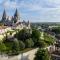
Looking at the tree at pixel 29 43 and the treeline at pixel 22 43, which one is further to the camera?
the tree at pixel 29 43

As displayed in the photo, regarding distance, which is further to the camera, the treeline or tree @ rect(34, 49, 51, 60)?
the treeline

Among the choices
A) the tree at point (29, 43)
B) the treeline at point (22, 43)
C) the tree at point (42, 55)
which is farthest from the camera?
the tree at point (29, 43)

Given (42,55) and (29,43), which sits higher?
(29,43)

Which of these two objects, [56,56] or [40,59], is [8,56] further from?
[56,56]

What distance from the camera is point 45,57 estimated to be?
23.9 ft

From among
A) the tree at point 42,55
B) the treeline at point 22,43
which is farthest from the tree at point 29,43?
the tree at point 42,55

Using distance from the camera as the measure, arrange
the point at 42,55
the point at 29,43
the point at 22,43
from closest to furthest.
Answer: the point at 42,55
the point at 22,43
the point at 29,43

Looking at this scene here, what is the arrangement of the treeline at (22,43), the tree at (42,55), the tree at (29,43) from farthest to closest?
the tree at (29,43), the treeline at (22,43), the tree at (42,55)

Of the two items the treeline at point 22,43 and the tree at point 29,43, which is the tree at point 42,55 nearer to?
the treeline at point 22,43

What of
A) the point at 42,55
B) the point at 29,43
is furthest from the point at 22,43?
the point at 42,55

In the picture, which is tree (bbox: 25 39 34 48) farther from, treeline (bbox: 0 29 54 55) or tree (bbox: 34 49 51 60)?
tree (bbox: 34 49 51 60)

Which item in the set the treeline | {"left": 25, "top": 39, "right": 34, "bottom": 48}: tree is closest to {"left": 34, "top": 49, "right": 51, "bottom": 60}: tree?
the treeline

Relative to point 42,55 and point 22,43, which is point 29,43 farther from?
point 42,55

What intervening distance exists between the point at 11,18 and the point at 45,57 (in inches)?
563
